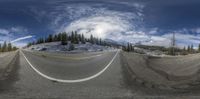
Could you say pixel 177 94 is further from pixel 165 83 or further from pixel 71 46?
pixel 71 46

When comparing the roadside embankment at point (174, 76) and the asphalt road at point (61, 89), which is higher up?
the roadside embankment at point (174, 76)

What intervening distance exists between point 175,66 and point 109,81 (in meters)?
2.42

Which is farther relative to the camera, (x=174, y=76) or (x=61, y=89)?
(x=174, y=76)

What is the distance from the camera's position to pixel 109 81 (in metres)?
11.3

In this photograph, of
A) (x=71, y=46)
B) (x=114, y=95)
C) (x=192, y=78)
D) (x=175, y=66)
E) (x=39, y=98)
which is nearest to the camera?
(x=39, y=98)

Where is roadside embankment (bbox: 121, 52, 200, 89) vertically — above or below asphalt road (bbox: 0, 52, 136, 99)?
above

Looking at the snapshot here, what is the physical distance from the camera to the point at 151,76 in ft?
33.9

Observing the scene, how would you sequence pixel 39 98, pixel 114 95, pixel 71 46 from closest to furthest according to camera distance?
pixel 39 98, pixel 114 95, pixel 71 46

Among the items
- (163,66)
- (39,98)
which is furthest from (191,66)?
(39,98)

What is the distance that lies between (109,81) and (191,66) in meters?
2.94

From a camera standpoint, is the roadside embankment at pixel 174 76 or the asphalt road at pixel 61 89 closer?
the asphalt road at pixel 61 89

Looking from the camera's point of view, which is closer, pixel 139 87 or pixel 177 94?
pixel 177 94

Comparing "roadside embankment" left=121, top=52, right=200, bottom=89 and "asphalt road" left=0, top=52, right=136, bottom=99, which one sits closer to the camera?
"asphalt road" left=0, top=52, right=136, bottom=99

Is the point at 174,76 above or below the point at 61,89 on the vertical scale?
above
